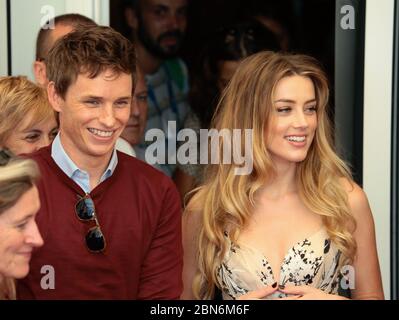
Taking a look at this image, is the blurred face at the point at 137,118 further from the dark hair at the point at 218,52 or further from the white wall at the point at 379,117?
the white wall at the point at 379,117

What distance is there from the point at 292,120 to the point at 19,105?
2.30 feet

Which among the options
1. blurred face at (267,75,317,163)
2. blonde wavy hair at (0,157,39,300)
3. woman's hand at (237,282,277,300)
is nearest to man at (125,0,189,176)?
blurred face at (267,75,317,163)

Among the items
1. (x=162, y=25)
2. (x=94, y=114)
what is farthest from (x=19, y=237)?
(x=162, y=25)

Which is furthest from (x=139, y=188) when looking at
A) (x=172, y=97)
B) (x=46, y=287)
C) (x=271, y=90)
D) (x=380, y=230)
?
(x=172, y=97)

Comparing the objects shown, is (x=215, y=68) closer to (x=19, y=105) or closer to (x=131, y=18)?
(x=131, y=18)

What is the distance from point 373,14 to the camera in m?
2.64

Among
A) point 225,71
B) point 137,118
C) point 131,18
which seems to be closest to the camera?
point 137,118

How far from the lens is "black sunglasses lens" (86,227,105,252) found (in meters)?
1.93

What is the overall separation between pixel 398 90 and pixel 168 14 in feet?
2.94

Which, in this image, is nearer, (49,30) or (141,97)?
(49,30)

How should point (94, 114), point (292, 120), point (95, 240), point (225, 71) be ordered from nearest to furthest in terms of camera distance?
point (95, 240) < point (94, 114) < point (292, 120) < point (225, 71)

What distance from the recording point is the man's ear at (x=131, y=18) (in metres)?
3.07

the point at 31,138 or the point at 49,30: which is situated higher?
the point at 49,30

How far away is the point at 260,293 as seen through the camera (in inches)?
84.6
